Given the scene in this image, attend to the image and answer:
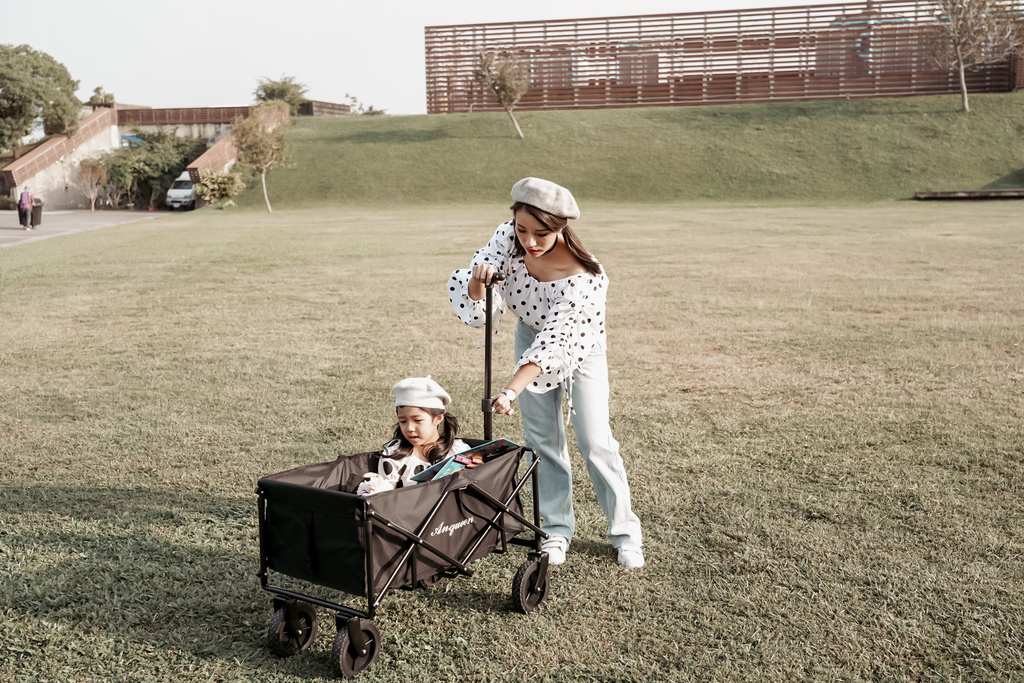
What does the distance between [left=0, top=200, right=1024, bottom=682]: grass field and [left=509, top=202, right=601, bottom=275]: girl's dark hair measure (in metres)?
1.32

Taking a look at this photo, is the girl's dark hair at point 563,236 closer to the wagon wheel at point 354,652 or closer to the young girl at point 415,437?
the young girl at point 415,437

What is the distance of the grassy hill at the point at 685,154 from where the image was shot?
121 ft

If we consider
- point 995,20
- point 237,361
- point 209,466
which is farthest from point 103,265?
point 995,20

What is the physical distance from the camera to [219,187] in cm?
3853

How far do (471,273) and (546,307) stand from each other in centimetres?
34

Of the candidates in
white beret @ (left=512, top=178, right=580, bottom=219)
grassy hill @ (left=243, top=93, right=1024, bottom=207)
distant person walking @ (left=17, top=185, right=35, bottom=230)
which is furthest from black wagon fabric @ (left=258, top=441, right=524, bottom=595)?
grassy hill @ (left=243, top=93, right=1024, bottom=207)

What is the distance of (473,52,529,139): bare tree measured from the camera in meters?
43.2

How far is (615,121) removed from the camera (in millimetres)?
46594

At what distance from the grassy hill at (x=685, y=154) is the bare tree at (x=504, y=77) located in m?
2.27

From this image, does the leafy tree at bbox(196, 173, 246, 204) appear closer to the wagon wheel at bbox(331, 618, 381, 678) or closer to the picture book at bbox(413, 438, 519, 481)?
the picture book at bbox(413, 438, 519, 481)

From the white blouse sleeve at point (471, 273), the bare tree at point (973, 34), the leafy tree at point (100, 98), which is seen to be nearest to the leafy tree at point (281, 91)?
the leafy tree at point (100, 98)

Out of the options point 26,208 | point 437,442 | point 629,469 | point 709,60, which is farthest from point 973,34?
point 437,442

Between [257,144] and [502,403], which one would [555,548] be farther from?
[257,144]

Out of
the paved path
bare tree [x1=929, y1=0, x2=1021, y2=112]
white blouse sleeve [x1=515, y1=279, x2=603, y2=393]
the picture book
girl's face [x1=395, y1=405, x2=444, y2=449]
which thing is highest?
bare tree [x1=929, y1=0, x2=1021, y2=112]
